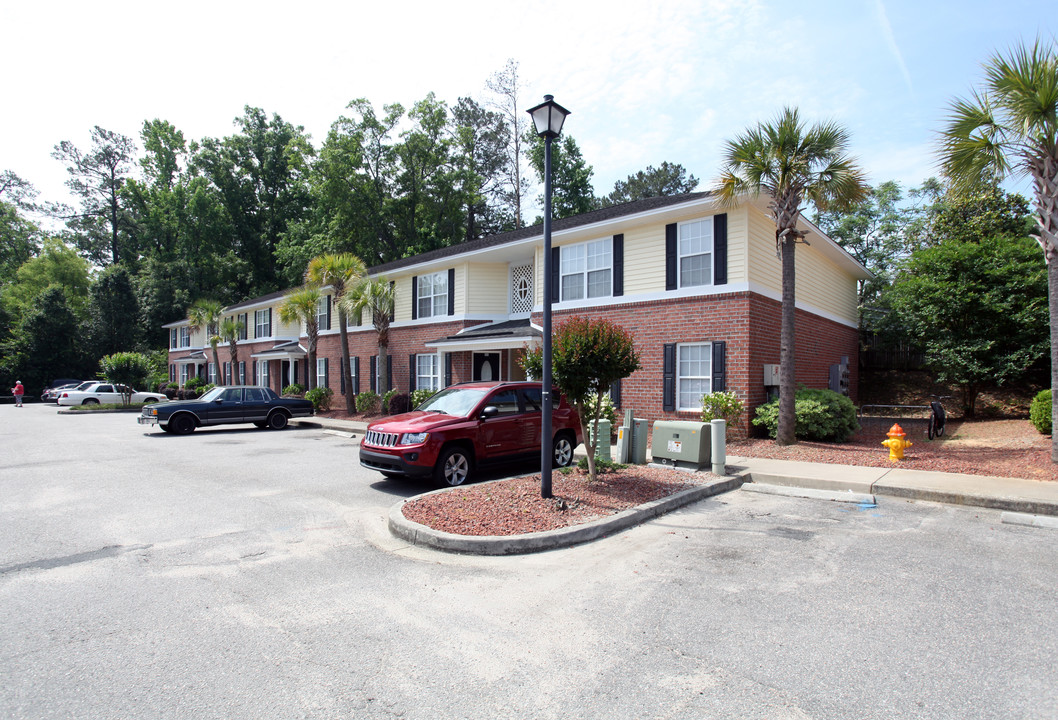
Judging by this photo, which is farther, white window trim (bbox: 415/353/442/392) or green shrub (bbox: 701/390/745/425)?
white window trim (bbox: 415/353/442/392)

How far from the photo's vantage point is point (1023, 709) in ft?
9.98

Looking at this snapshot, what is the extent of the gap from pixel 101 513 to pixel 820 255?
19485mm

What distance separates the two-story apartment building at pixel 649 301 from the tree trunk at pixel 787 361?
45.0 inches

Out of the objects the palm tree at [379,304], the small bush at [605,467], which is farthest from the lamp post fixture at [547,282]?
the palm tree at [379,304]

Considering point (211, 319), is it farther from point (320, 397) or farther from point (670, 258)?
A: point (670, 258)

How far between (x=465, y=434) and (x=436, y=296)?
45.1ft

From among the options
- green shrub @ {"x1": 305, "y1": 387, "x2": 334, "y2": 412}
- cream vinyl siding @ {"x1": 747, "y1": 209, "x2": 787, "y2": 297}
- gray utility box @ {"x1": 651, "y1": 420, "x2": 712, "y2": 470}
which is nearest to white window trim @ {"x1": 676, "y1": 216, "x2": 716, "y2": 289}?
cream vinyl siding @ {"x1": 747, "y1": 209, "x2": 787, "y2": 297}

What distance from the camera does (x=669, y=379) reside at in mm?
14266

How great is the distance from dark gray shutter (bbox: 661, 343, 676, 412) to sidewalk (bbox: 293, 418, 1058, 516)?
3.43m

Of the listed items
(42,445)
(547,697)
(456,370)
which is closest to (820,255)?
(456,370)

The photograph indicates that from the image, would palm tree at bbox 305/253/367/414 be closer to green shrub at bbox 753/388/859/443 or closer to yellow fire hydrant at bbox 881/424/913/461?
green shrub at bbox 753/388/859/443

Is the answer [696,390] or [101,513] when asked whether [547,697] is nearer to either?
[101,513]

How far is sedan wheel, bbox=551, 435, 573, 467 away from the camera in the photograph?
410 inches

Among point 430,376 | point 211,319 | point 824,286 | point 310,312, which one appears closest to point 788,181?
point 824,286
